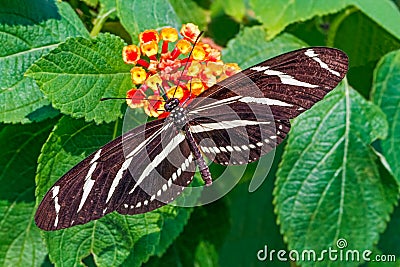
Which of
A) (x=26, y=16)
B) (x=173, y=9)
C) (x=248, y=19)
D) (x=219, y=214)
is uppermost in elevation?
(x=248, y=19)

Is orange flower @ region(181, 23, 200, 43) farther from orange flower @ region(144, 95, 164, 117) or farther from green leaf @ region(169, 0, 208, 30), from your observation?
green leaf @ region(169, 0, 208, 30)

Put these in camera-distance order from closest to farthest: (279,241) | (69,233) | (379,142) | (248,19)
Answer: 1. (69,233)
2. (379,142)
3. (248,19)
4. (279,241)

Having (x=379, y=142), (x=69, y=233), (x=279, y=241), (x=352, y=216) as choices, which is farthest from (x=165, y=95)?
(x=279, y=241)

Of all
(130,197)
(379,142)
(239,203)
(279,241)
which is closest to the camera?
(130,197)

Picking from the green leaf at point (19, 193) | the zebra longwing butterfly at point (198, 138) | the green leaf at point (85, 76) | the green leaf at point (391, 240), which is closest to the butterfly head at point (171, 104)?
the zebra longwing butterfly at point (198, 138)

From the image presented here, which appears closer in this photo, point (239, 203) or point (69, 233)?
point (69, 233)

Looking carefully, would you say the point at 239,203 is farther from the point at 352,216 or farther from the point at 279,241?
the point at 352,216

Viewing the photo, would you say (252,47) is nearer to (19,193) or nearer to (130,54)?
(130,54)

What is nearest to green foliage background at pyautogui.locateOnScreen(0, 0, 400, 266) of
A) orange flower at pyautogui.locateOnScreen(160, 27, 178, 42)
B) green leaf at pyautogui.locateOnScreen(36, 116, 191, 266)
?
green leaf at pyautogui.locateOnScreen(36, 116, 191, 266)
